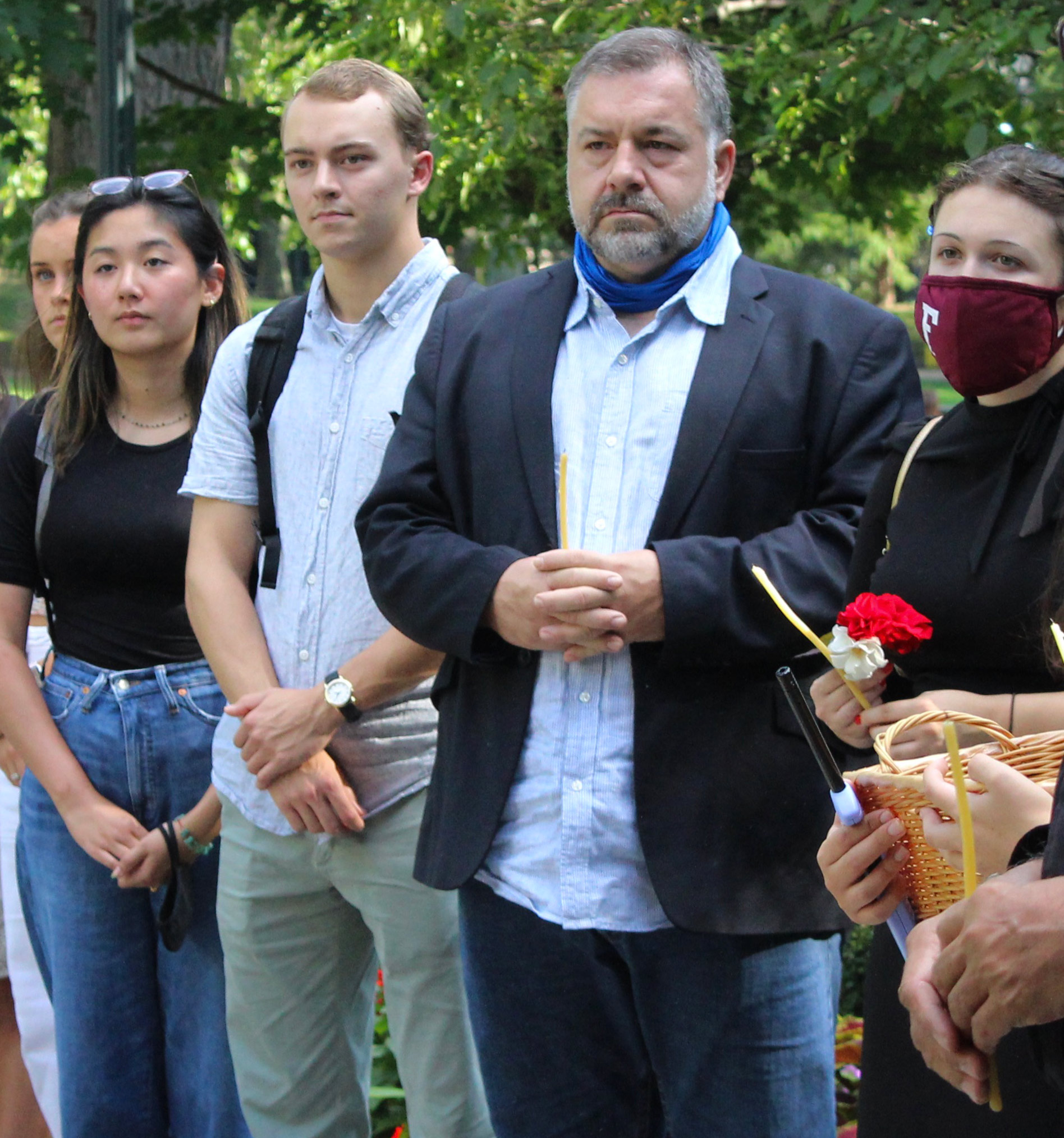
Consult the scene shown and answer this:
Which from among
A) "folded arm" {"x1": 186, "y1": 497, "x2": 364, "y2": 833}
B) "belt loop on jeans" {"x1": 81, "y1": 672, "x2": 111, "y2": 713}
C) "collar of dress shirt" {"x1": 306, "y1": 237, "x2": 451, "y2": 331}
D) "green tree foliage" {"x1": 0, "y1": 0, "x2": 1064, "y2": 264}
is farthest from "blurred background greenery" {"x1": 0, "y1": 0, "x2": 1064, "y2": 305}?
"belt loop on jeans" {"x1": 81, "y1": 672, "x2": 111, "y2": 713}

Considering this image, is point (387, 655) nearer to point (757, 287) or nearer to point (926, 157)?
point (757, 287)

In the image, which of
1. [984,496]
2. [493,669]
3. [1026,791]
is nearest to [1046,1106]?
[1026,791]

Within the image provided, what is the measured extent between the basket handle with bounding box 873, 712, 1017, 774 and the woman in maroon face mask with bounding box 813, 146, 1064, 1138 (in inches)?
6.6

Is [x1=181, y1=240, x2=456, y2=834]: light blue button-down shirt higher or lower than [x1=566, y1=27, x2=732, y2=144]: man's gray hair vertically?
lower

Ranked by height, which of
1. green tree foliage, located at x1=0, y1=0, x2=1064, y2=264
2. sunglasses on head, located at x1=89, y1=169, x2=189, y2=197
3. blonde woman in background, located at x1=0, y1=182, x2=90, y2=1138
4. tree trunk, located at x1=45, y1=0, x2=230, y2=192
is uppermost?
tree trunk, located at x1=45, y1=0, x2=230, y2=192

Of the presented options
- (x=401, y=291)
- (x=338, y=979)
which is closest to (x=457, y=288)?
(x=401, y=291)

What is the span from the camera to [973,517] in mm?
2129

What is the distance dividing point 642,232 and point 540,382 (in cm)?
32

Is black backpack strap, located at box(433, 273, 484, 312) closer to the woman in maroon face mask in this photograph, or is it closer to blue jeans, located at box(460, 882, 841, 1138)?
the woman in maroon face mask

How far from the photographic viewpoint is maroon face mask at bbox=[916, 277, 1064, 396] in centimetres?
211

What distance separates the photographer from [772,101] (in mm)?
4605

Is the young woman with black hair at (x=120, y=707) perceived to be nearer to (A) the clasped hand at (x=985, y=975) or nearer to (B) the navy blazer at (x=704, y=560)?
(B) the navy blazer at (x=704, y=560)

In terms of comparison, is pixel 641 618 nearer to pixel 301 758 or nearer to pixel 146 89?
pixel 301 758

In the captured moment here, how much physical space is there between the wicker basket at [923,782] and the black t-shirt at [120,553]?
1902mm
